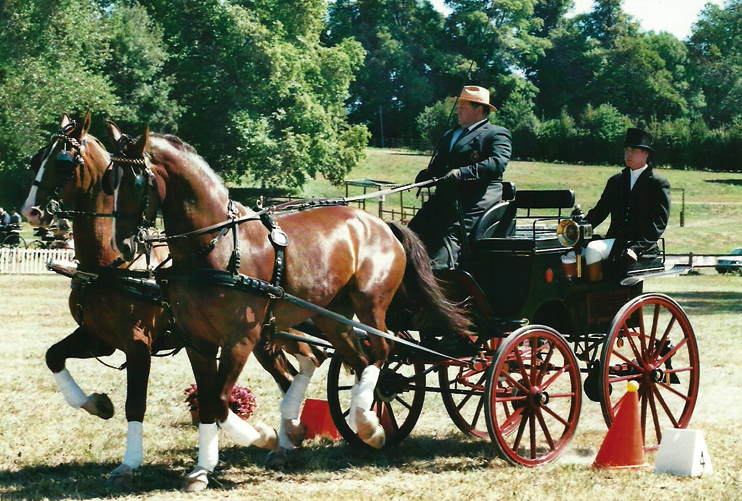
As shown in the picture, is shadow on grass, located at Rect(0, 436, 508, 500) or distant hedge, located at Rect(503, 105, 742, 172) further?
distant hedge, located at Rect(503, 105, 742, 172)

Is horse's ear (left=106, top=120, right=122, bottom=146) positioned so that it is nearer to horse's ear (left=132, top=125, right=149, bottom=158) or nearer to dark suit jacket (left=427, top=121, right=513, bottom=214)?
horse's ear (left=132, top=125, right=149, bottom=158)

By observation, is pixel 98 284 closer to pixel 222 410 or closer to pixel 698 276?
pixel 222 410

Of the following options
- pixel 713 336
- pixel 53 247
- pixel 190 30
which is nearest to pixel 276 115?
A: pixel 190 30

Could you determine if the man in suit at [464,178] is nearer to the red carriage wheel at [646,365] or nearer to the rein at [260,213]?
the rein at [260,213]

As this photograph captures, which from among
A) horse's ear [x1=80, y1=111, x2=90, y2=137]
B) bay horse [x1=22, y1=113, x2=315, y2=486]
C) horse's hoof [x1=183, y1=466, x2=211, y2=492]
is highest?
horse's ear [x1=80, y1=111, x2=90, y2=137]

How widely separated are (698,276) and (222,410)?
Answer: 27998 mm

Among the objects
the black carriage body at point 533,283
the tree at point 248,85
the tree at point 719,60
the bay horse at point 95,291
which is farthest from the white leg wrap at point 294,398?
the tree at point 719,60

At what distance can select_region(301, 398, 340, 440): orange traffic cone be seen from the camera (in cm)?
804

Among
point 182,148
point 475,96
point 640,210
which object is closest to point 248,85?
point 475,96

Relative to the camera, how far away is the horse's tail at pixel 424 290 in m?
7.26

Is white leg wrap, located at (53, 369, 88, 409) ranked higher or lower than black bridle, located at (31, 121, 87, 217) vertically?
lower

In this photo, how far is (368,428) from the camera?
6.82 metres

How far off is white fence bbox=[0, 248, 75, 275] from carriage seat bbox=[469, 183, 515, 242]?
899 inches

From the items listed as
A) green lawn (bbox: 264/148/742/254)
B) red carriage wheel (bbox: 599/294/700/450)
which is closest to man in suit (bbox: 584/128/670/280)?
red carriage wheel (bbox: 599/294/700/450)
